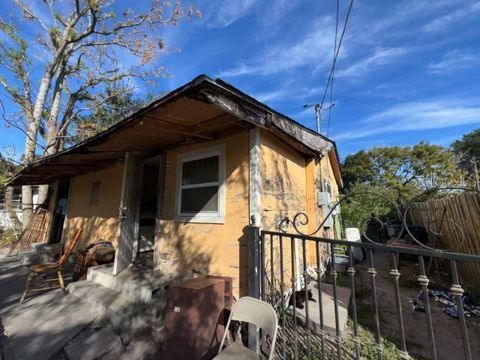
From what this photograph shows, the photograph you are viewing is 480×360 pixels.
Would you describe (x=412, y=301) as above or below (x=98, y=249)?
below

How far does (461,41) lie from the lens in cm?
543

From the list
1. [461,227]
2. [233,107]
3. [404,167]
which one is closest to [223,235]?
[233,107]

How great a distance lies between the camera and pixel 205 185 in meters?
3.76

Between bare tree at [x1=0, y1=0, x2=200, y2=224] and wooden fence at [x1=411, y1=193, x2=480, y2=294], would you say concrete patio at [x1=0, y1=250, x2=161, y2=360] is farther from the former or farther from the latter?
bare tree at [x1=0, y1=0, x2=200, y2=224]

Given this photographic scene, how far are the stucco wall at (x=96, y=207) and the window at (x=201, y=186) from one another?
8.89ft

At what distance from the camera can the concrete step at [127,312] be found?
312 centimetres

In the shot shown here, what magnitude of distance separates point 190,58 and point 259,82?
2.63 meters

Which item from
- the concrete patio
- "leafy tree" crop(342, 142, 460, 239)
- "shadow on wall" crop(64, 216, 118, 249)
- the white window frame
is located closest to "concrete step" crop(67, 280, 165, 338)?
the concrete patio

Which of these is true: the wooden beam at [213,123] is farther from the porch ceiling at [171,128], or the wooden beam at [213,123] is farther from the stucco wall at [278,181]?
the stucco wall at [278,181]

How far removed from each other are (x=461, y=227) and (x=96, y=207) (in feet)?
31.0

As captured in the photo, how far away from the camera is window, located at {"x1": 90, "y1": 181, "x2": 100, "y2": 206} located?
6.73 meters

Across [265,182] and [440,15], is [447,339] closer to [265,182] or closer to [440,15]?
[265,182]

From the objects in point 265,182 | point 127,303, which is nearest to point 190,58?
point 265,182

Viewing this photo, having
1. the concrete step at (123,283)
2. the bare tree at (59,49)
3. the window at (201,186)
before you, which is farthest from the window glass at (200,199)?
the bare tree at (59,49)
